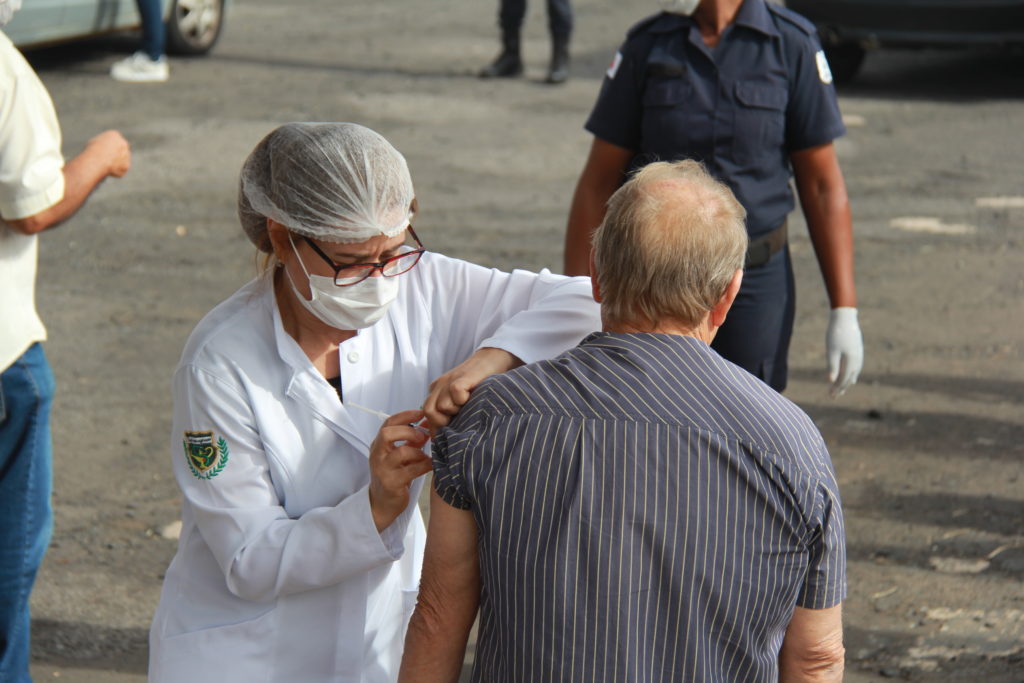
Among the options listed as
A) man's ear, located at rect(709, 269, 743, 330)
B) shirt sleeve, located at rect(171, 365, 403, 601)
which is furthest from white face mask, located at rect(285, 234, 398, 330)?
man's ear, located at rect(709, 269, 743, 330)

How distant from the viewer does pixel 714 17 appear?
354cm

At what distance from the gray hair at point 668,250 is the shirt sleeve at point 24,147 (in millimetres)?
1553

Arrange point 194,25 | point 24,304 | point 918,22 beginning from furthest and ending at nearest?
point 194,25 < point 918,22 < point 24,304

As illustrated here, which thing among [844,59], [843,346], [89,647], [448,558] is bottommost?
[89,647]

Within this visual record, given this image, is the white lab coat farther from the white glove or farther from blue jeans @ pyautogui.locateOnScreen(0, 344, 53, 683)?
the white glove

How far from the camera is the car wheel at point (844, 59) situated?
1080 centimetres

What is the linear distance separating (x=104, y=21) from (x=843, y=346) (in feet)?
26.4

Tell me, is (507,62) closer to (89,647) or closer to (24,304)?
(89,647)

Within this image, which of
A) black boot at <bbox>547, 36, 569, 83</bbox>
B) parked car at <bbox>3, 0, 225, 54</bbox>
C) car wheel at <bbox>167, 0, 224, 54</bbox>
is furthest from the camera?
car wheel at <bbox>167, 0, 224, 54</bbox>

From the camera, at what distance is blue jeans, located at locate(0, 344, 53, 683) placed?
3006mm

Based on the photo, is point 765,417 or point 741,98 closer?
point 765,417

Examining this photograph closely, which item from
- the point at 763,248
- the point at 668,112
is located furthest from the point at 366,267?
the point at 763,248

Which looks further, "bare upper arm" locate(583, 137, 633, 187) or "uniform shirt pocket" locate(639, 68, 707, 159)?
"bare upper arm" locate(583, 137, 633, 187)

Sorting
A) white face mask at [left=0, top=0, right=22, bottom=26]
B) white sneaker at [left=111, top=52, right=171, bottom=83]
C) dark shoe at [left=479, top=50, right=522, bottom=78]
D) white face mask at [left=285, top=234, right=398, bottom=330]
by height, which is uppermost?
white face mask at [left=0, top=0, right=22, bottom=26]
